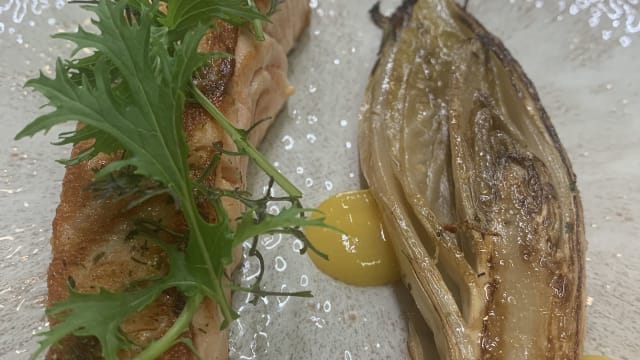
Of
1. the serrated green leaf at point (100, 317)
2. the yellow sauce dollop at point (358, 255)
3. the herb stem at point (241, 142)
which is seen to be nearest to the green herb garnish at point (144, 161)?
the serrated green leaf at point (100, 317)

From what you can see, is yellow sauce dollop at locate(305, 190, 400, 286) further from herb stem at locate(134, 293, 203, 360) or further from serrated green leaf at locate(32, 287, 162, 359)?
serrated green leaf at locate(32, 287, 162, 359)

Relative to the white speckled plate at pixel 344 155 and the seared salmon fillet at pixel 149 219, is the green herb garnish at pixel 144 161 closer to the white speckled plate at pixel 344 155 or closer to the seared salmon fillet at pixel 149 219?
the seared salmon fillet at pixel 149 219

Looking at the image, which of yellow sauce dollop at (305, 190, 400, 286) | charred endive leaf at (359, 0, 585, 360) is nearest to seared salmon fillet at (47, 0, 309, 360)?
yellow sauce dollop at (305, 190, 400, 286)

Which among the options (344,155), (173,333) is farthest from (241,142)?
(344,155)

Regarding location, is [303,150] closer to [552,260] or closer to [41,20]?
[552,260]

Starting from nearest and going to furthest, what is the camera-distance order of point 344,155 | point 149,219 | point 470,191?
point 149,219 < point 470,191 < point 344,155

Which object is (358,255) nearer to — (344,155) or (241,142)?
(344,155)

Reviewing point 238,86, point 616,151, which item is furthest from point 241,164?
point 616,151
